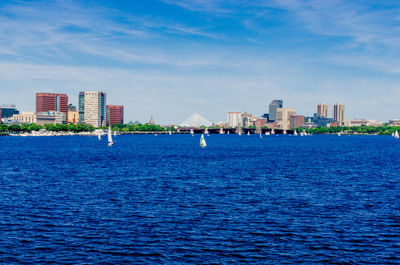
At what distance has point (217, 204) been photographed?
58.5 m

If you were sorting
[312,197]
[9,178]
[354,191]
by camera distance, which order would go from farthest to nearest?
[9,178] → [354,191] → [312,197]

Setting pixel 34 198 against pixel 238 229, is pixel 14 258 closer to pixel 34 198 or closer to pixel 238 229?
pixel 238 229

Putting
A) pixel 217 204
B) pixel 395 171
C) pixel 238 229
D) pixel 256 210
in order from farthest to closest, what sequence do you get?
pixel 395 171 → pixel 217 204 → pixel 256 210 → pixel 238 229

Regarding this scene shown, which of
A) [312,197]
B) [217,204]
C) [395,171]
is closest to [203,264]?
[217,204]

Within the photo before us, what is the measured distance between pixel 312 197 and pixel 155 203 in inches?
891

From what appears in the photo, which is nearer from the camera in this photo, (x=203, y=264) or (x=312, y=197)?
(x=203, y=264)

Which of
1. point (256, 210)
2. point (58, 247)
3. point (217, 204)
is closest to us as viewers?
point (58, 247)

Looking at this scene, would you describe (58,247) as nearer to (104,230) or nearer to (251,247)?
(104,230)

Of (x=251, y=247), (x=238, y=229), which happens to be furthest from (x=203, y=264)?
(x=238, y=229)

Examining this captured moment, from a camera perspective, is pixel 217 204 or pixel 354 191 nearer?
pixel 217 204

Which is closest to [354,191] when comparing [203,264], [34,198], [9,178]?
[203,264]

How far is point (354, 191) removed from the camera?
70.4 metres

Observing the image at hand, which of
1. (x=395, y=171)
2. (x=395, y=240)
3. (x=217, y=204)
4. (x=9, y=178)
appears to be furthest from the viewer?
(x=395, y=171)

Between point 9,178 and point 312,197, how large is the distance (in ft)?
185
